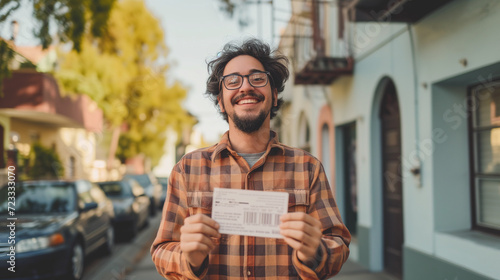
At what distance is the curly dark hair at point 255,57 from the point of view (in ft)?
7.65

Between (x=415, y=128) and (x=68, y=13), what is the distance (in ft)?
19.2

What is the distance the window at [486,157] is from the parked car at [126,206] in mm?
8409

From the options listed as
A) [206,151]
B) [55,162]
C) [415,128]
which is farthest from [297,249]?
[55,162]

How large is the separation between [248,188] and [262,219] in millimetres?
355

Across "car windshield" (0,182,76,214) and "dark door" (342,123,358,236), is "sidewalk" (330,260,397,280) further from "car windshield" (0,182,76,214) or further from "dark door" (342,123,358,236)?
"car windshield" (0,182,76,214)

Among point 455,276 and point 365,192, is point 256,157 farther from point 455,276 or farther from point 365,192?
point 365,192

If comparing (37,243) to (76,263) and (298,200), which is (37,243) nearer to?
(76,263)

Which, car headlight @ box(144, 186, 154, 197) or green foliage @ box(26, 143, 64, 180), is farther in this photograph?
car headlight @ box(144, 186, 154, 197)

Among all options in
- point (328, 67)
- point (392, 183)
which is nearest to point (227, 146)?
point (392, 183)

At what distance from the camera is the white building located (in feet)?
13.8

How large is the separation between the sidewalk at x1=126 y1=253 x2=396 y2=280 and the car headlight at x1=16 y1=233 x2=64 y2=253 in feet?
5.43

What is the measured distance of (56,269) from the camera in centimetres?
572

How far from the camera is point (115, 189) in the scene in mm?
11594

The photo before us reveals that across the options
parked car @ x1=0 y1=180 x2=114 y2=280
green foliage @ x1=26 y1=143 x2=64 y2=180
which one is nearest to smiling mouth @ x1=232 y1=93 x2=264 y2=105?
parked car @ x1=0 y1=180 x2=114 y2=280
